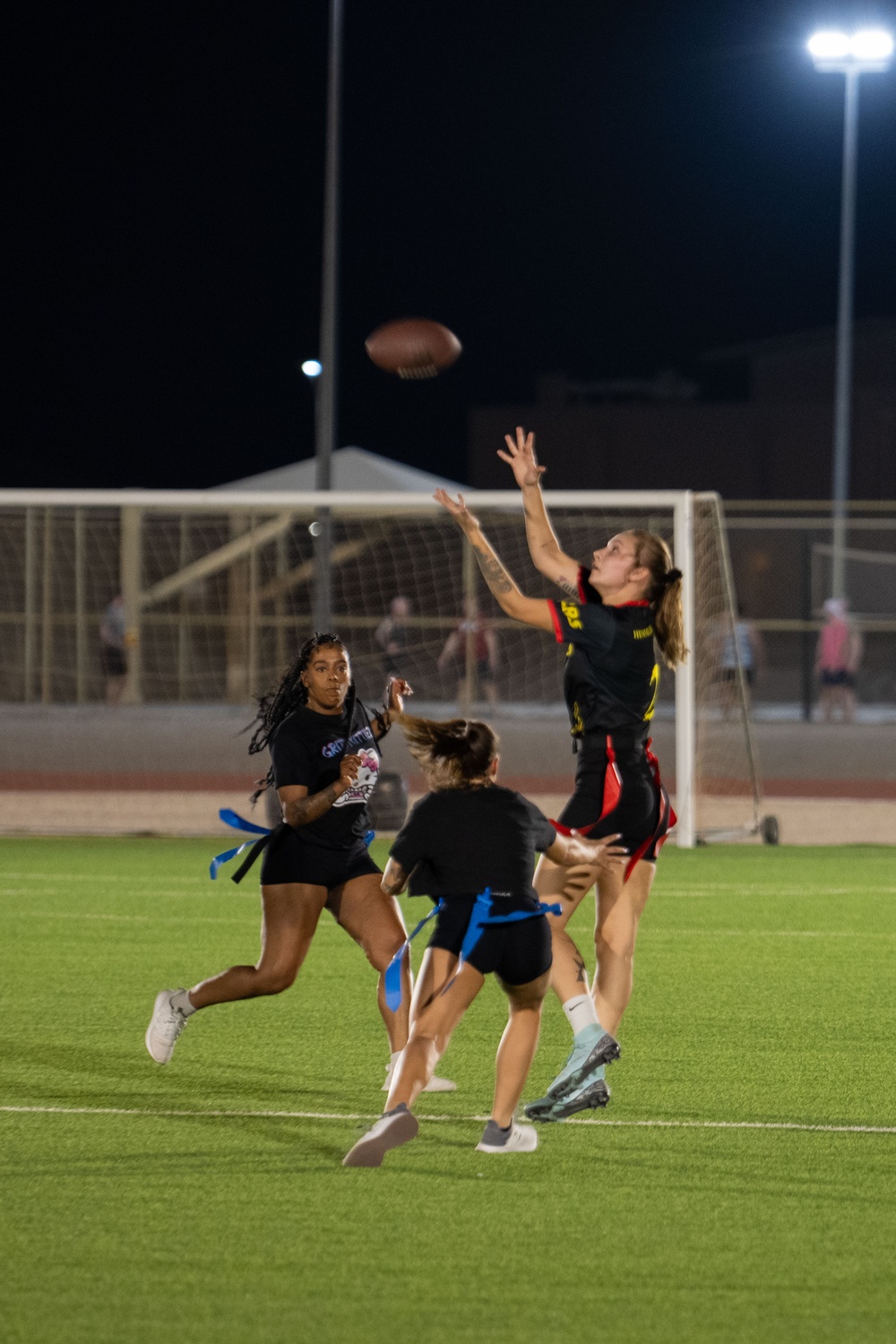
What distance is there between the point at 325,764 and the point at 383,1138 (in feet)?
5.26

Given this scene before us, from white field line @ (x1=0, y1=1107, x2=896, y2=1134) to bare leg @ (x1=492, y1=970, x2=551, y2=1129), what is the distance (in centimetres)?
55

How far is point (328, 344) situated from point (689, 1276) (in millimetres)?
15045

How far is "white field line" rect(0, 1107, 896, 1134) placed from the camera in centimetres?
589

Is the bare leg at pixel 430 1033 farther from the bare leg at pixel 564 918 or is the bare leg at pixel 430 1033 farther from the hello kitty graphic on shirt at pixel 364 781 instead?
the hello kitty graphic on shirt at pixel 364 781

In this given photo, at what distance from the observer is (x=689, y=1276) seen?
4.40m

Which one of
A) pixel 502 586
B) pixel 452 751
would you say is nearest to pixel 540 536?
pixel 502 586

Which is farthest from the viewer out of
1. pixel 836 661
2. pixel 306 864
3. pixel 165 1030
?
pixel 836 661

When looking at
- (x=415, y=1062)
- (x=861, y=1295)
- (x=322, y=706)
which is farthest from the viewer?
(x=322, y=706)

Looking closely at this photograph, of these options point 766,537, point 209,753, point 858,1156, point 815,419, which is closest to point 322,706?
point 858,1156

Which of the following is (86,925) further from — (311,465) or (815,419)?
(815,419)

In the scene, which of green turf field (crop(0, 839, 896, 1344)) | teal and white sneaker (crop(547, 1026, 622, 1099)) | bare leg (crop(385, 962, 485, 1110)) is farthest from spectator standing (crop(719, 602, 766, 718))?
bare leg (crop(385, 962, 485, 1110))

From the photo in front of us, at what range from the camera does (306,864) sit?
6.45m

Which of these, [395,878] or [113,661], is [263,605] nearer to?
[113,661]

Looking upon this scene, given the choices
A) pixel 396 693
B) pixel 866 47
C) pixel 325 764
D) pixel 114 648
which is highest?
pixel 866 47
